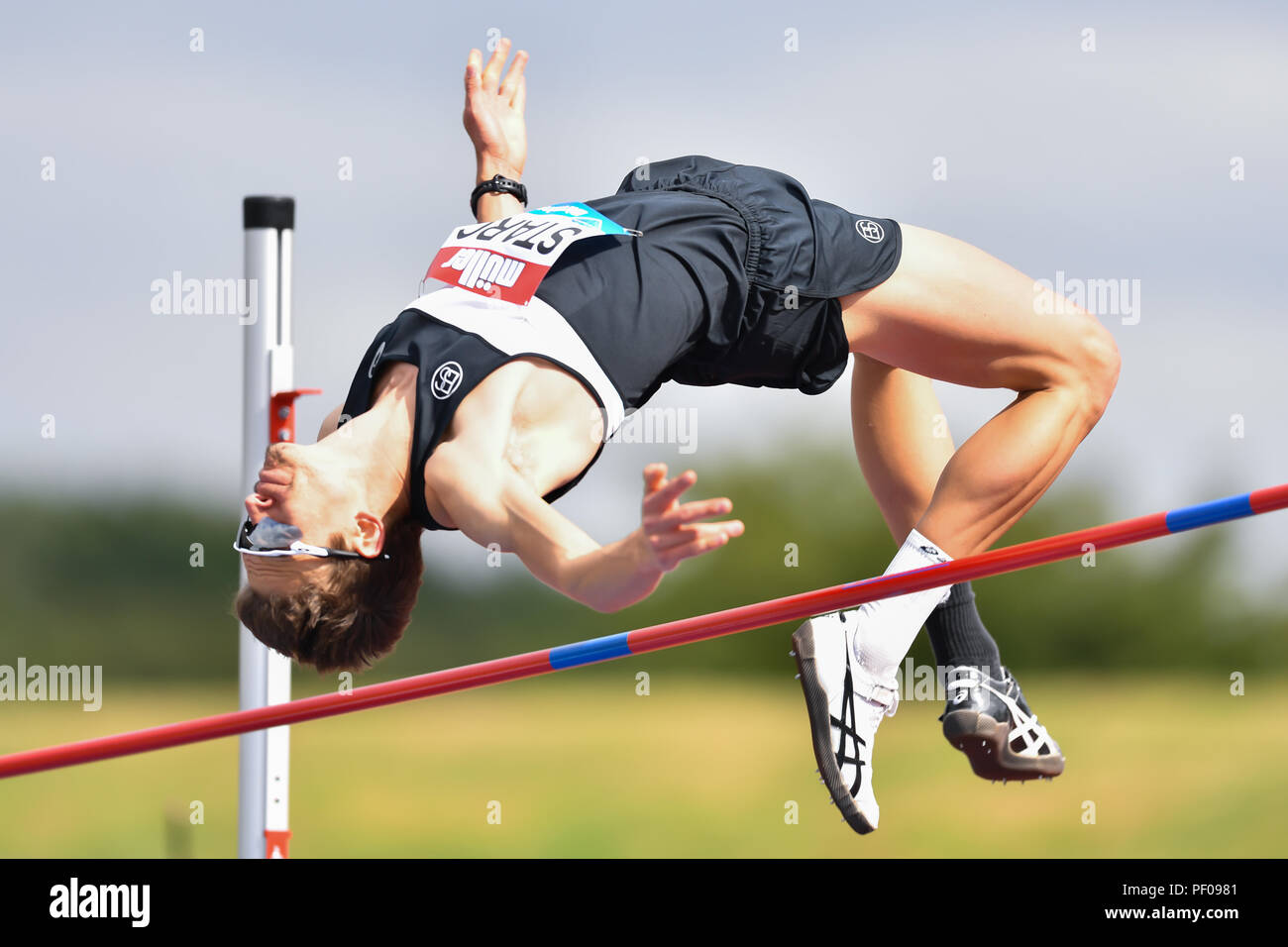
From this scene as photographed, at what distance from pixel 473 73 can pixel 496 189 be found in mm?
346

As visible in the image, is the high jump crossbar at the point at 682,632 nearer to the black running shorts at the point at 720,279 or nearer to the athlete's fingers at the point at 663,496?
the athlete's fingers at the point at 663,496

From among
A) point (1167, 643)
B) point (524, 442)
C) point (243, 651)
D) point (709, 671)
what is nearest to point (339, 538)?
point (524, 442)

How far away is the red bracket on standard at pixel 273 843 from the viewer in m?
4.25

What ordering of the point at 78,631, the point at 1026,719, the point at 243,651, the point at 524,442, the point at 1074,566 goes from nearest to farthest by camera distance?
the point at 524,442
the point at 1026,719
the point at 243,651
the point at 78,631
the point at 1074,566

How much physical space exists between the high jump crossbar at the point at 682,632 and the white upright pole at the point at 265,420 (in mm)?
1259

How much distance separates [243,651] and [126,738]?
4.30 ft

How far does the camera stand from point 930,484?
322 cm

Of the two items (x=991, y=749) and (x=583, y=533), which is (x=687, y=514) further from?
(x=991, y=749)

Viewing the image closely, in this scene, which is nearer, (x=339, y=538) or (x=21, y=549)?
(x=339, y=538)

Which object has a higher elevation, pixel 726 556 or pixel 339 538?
pixel 726 556

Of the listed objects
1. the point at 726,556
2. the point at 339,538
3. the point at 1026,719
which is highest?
the point at 726,556

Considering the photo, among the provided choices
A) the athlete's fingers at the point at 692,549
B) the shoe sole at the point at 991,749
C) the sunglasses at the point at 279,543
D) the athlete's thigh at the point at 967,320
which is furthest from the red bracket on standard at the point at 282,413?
the athlete's fingers at the point at 692,549

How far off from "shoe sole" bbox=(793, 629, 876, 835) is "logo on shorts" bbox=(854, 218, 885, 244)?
0.84 metres

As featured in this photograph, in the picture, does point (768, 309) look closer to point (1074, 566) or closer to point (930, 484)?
point (930, 484)
